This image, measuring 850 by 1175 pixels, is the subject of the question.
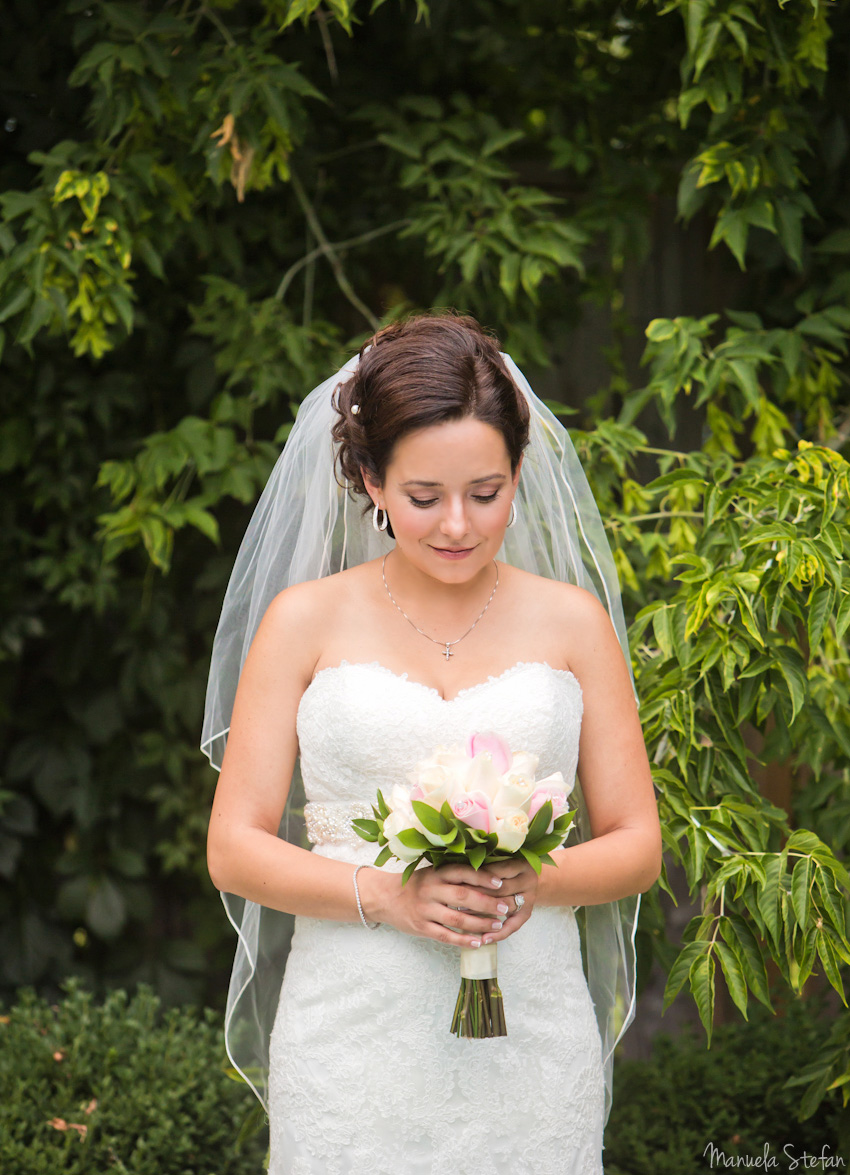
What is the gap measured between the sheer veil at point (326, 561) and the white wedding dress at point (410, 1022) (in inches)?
12.0

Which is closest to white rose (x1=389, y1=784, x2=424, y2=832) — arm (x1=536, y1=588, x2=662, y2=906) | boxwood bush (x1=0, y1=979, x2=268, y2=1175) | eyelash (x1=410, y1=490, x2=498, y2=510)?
arm (x1=536, y1=588, x2=662, y2=906)

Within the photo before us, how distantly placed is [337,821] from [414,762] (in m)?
0.17

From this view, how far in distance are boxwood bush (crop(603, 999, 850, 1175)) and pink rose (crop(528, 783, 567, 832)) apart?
5.09ft

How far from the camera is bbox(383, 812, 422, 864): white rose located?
1.50m

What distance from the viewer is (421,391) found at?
1.72 metres

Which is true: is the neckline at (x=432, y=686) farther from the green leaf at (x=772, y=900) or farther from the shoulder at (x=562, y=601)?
the green leaf at (x=772, y=900)

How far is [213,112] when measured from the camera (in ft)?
9.00

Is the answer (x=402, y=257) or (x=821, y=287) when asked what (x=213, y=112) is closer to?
(x=402, y=257)

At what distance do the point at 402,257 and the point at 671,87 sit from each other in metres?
0.90

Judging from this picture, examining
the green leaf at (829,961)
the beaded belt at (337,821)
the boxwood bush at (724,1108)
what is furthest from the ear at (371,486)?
the boxwood bush at (724,1108)

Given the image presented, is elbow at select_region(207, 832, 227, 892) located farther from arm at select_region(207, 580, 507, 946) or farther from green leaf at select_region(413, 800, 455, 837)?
green leaf at select_region(413, 800, 455, 837)

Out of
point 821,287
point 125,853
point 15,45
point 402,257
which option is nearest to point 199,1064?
point 125,853

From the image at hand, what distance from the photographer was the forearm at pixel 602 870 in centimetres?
173

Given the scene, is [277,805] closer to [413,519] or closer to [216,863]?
[216,863]
